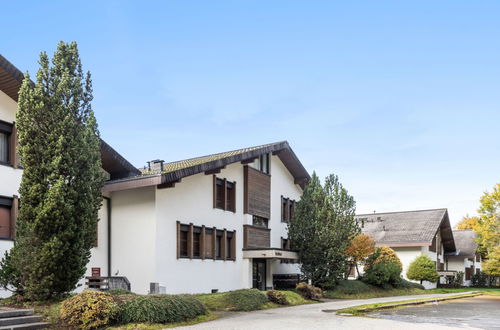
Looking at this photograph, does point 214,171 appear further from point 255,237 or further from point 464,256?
point 464,256

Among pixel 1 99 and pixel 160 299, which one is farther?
pixel 1 99

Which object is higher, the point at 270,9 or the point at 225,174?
the point at 270,9

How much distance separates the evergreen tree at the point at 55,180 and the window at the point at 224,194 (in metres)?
10.1

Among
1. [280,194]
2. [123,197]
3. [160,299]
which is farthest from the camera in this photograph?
[280,194]

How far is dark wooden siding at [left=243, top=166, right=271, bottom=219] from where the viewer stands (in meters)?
27.3

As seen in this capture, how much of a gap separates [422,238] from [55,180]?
3592 cm

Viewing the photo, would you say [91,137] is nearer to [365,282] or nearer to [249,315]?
[249,315]

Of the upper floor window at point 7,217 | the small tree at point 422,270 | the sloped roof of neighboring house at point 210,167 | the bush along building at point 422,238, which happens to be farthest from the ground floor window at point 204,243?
the small tree at point 422,270

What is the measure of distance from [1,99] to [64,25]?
505 centimetres

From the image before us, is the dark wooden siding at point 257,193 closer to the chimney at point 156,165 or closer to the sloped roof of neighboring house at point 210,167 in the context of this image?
the sloped roof of neighboring house at point 210,167

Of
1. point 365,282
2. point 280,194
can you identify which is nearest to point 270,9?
point 280,194

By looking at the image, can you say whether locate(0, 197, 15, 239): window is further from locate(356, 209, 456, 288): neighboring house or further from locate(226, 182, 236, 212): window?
locate(356, 209, 456, 288): neighboring house

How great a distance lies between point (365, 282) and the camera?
3197 cm

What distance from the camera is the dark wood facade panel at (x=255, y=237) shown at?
88.5ft
